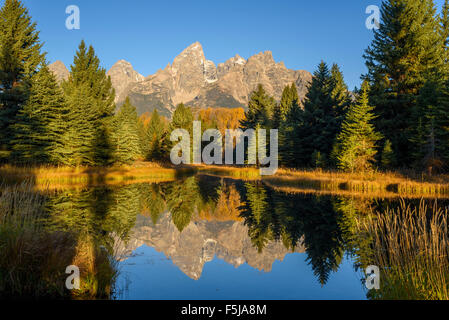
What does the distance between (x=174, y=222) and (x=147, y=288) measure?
24.9 feet

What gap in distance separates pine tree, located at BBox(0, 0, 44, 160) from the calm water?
15965 mm

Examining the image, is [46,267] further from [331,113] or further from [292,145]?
[331,113]

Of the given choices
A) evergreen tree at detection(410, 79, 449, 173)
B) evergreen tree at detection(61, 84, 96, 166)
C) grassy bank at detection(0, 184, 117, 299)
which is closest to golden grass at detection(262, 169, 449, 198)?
evergreen tree at detection(410, 79, 449, 173)

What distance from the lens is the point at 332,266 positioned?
819cm

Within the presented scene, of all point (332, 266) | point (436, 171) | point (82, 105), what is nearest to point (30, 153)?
point (82, 105)

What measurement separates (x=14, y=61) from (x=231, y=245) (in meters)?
33.4

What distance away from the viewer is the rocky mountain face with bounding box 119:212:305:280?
885 cm

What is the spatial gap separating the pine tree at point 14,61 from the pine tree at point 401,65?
36729 millimetres

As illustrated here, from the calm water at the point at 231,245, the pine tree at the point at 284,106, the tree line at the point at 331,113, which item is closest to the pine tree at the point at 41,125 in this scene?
the tree line at the point at 331,113

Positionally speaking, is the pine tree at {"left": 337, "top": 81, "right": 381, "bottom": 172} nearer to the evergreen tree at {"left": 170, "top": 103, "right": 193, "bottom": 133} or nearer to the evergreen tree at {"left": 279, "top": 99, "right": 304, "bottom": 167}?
the evergreen tree at {"left": 279, "top": 99, "right": 304, "bottom": 167}

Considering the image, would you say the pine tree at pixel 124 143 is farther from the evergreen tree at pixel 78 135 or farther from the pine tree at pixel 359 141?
the pine tree at pixel 359 141

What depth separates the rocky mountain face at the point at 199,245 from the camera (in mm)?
8852

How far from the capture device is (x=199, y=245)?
10.9 meters
